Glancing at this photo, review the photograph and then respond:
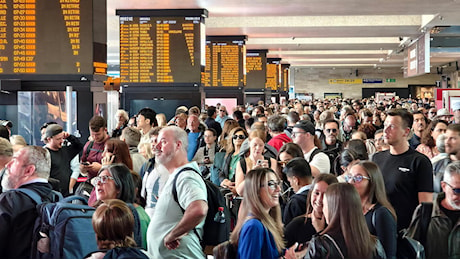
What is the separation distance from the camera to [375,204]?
4.47m

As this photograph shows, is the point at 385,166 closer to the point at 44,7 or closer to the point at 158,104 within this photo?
the point at 44,7

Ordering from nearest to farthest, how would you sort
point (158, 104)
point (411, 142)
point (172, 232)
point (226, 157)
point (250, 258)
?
point (250, 258) < point (172, 232) < point (226, 157) < point (411, 142) < point (158, 104)

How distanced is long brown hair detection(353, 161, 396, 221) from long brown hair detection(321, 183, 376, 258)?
0.83 m

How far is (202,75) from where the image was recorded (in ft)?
51.9

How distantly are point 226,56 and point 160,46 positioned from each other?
A: 748 centimetres

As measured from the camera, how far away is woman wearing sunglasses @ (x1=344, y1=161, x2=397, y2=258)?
425 centimetres

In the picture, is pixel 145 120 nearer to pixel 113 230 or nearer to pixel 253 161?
pixel 253 161

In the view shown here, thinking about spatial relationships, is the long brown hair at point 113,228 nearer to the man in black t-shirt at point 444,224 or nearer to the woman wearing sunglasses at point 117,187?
the woman wearing sunglasses at point 117,187

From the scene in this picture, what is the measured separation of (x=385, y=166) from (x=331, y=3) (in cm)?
1069

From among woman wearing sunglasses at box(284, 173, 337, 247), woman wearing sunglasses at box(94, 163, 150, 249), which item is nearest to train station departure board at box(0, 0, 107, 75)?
woman wearing sunglasses at box(94, 163, 150, 249)

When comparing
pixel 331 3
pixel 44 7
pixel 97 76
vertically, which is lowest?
pixel 97 76

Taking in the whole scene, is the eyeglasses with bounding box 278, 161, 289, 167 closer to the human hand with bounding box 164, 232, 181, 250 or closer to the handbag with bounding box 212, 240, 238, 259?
the human hand with bounding box 164, 232, 181, 250

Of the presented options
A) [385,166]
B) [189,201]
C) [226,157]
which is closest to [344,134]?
[226,157]

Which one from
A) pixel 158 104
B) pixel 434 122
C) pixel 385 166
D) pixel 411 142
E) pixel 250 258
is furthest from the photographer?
pixel 158 104
